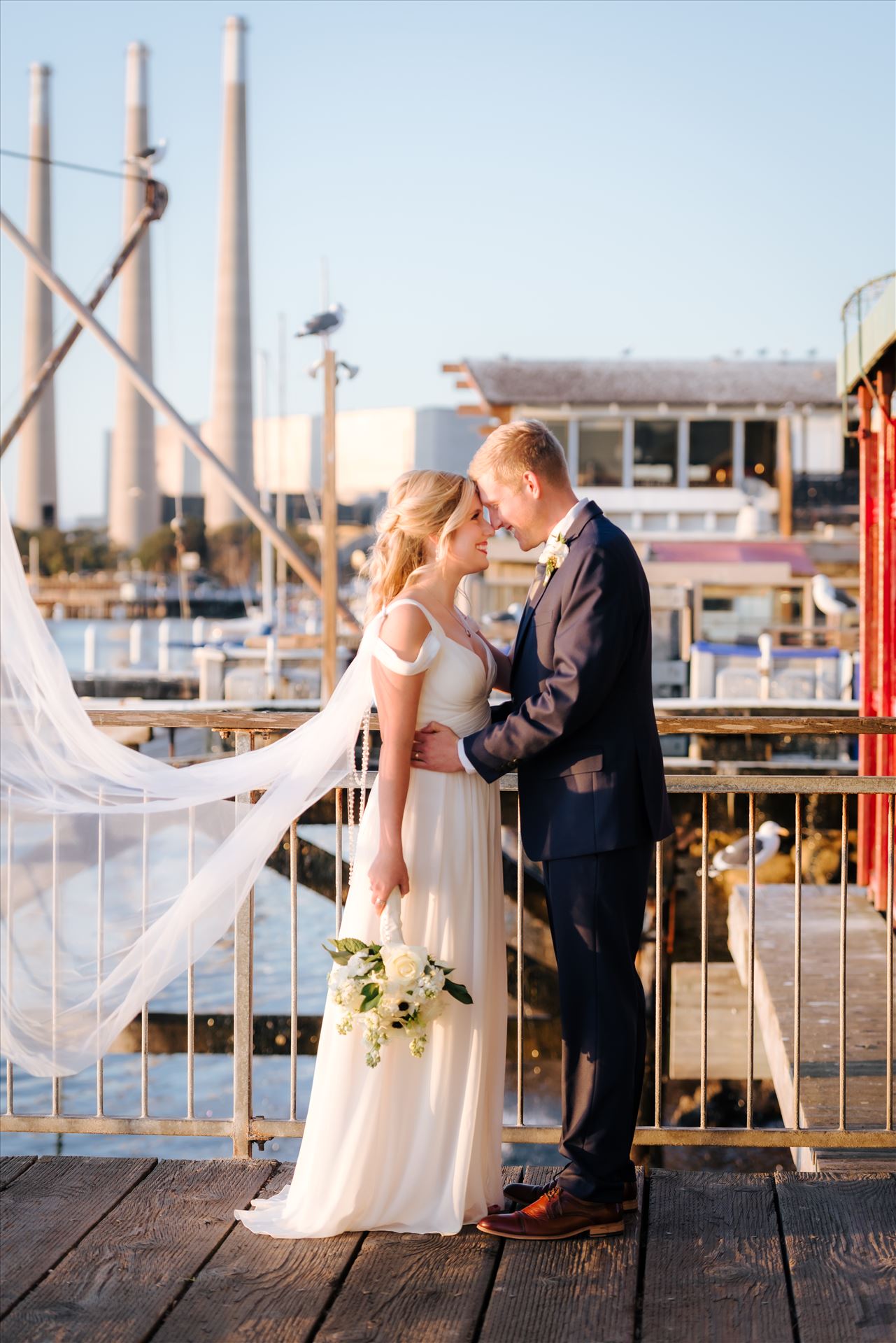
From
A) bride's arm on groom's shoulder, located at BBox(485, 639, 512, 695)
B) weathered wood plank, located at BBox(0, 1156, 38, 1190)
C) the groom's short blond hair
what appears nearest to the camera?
the groom's short blond hair

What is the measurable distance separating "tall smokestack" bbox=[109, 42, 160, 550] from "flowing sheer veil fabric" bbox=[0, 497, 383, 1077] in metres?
79.9

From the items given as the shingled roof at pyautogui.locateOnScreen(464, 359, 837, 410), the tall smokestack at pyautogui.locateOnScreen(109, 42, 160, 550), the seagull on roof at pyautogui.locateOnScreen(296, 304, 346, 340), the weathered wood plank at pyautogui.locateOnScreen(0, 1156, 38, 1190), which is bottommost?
the weathered wood plank at pyautogui.locateOnScreen(0, 1156, 38, 1190)

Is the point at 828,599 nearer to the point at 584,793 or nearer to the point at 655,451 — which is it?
the point at 655,451

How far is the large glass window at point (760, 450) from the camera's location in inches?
1508

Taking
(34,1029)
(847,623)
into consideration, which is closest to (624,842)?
(34,1029)

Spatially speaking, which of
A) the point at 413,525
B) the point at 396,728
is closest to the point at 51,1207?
the point at 396,728

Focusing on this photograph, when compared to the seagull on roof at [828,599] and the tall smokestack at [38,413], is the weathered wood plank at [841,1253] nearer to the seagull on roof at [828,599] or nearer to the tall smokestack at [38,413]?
the seagull on roof at [828,599]

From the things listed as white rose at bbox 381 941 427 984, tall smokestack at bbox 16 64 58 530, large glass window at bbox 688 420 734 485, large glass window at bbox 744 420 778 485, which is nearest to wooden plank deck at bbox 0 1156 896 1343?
white rose at bbox 381 941 427 984

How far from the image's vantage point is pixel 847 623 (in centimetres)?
2930

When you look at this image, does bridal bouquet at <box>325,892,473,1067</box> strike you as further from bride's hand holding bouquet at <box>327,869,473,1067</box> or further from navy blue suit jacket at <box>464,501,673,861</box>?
navy blue suit jacket at <box>464,501,673,861</box>

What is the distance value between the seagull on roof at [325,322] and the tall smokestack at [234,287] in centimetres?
6156

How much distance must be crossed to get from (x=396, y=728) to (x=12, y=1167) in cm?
196

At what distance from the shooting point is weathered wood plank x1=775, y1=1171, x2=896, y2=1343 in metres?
3.32

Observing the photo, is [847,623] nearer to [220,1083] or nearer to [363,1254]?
[220,1083]
